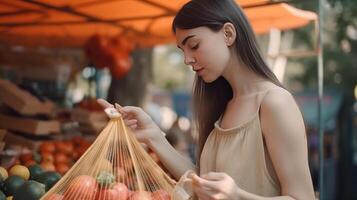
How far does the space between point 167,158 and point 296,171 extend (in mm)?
739

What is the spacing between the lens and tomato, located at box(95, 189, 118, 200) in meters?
2.06

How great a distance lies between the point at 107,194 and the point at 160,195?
229mm

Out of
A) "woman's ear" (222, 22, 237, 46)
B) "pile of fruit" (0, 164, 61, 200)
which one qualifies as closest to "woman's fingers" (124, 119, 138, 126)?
"pile of fruit" (0, 164, 61, 200)

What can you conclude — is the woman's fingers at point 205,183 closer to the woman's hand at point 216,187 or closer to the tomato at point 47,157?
the woman's hand at point 216,187

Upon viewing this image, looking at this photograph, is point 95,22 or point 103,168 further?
point 95,22

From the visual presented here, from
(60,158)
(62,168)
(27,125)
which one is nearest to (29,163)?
(62,168)

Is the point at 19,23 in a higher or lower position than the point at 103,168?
higher

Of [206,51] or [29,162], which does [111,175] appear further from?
[29,162]

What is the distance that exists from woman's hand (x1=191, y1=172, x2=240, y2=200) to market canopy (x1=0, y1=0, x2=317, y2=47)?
244 centimetres

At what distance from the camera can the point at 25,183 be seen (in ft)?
7.90

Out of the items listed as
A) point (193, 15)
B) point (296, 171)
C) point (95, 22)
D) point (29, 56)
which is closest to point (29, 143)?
point (95, 22)

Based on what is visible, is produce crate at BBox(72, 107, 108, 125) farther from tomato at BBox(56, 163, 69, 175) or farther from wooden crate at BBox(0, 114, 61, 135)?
tomato at BBox(56, 163, 69, 175)

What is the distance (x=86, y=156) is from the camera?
2109 mm

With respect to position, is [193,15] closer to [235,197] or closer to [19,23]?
[235,197]
